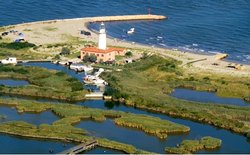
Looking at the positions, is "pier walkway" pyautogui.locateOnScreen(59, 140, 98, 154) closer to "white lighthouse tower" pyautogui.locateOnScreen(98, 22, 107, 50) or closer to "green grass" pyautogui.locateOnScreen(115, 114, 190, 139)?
"green grass" pyautogui.locateOnScreen(115, 114, 190, 139)

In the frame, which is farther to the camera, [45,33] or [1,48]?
[45,33]

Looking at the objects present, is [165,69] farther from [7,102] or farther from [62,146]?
[62,146]


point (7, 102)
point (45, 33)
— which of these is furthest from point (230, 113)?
point (45, 33)

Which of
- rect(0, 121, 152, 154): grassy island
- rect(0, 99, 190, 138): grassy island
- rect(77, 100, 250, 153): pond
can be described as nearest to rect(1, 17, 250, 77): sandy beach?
rect(77, 100, 250, 153): pond

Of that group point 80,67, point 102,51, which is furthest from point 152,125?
point 102,51

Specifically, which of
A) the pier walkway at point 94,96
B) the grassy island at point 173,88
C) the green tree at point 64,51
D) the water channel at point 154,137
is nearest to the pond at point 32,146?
the water channel at point 154,137

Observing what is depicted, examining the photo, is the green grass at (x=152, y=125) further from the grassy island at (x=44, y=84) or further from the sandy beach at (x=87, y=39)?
the sandy beach at (x=87, y=39)
